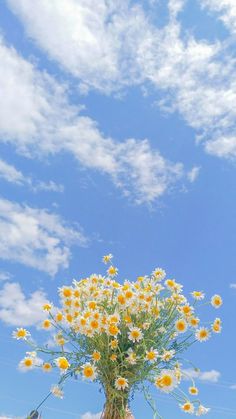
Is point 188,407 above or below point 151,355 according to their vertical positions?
below

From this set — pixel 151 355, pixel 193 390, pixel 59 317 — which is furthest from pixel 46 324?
pixel 193 390

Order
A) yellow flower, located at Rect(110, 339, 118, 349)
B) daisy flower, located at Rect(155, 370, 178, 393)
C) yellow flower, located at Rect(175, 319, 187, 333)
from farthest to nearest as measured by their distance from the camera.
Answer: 1. yellow flower, located at Rect(175, 319, 187, 333)
2. yellow flower, located at Rect(110, 339, 118, 349)
3. daisy flower, located at Rect(155, 370, 178, 393)

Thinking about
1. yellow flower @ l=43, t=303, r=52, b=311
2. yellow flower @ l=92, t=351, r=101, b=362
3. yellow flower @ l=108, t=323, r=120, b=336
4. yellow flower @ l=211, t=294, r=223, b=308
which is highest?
yellow flower @ l=211, t=294, r=223, b=308

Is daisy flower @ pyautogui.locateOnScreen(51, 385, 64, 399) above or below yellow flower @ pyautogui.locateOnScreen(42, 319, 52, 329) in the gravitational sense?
below

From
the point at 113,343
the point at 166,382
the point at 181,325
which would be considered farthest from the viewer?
the point at 181,325

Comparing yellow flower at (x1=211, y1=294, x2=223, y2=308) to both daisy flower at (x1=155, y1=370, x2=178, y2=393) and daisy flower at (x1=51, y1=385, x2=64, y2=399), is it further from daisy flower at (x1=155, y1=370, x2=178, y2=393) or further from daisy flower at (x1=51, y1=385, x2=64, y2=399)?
daisy flower at (x1=51, y1=385, x2=64, y2=399)

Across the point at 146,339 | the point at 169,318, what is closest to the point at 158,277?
the point at 169,318

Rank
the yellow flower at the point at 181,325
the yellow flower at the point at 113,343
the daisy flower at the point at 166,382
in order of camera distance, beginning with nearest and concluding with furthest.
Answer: the daisy flower at the point at 166,382
the yellow flower at the point at 113,343
the yellow flower at the point at 181,325

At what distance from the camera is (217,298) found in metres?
1.94

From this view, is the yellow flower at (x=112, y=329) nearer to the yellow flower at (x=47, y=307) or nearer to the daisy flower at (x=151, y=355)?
the daisy flower at (x=151, y=355)

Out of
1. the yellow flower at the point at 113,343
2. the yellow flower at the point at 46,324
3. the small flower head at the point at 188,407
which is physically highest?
the yellow flower at the point at 46,324

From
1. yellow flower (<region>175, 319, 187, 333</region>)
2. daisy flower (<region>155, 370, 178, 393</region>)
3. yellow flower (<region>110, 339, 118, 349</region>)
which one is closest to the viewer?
daisy flower (<region>155, 370, 178, 393</region>)

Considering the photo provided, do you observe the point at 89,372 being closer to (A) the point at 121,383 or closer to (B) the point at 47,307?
(A) the point at 121,383

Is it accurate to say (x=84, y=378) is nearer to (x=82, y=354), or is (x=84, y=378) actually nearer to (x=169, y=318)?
(x=82, y=354)
